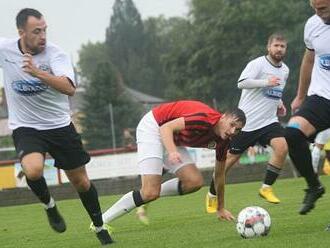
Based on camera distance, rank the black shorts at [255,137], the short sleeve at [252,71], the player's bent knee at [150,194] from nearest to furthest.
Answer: the player's bent knee at [150,194], the short sleeve at [252,71], the black shorts at [255,137]

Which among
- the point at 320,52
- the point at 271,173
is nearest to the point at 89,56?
the point at 271,173

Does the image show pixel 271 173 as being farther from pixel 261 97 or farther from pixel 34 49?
pixel 34 49

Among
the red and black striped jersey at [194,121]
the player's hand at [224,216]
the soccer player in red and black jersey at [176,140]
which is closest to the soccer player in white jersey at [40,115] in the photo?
the soccer player in red and black jersey at [176,140]

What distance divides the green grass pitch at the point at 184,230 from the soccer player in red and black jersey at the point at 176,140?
0.51m

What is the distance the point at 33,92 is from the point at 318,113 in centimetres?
287

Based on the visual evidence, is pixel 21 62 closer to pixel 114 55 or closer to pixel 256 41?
pixel 256 41

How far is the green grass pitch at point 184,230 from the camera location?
24.3 ft

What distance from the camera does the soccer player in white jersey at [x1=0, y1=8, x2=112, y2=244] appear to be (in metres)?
7.59

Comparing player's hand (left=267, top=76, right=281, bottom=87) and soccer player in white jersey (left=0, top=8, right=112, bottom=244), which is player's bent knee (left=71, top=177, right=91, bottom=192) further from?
player's hand (left=267, top=76, right=281, bottom=87)

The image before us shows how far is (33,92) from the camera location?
7762 mm

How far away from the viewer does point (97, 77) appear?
74.1m

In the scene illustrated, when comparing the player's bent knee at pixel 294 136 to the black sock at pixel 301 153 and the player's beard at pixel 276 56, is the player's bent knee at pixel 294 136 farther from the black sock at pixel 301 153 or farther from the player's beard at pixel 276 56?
the player's beard at pixel 276 56

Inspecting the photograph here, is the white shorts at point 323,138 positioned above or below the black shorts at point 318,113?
below

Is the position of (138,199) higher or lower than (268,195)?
higher
